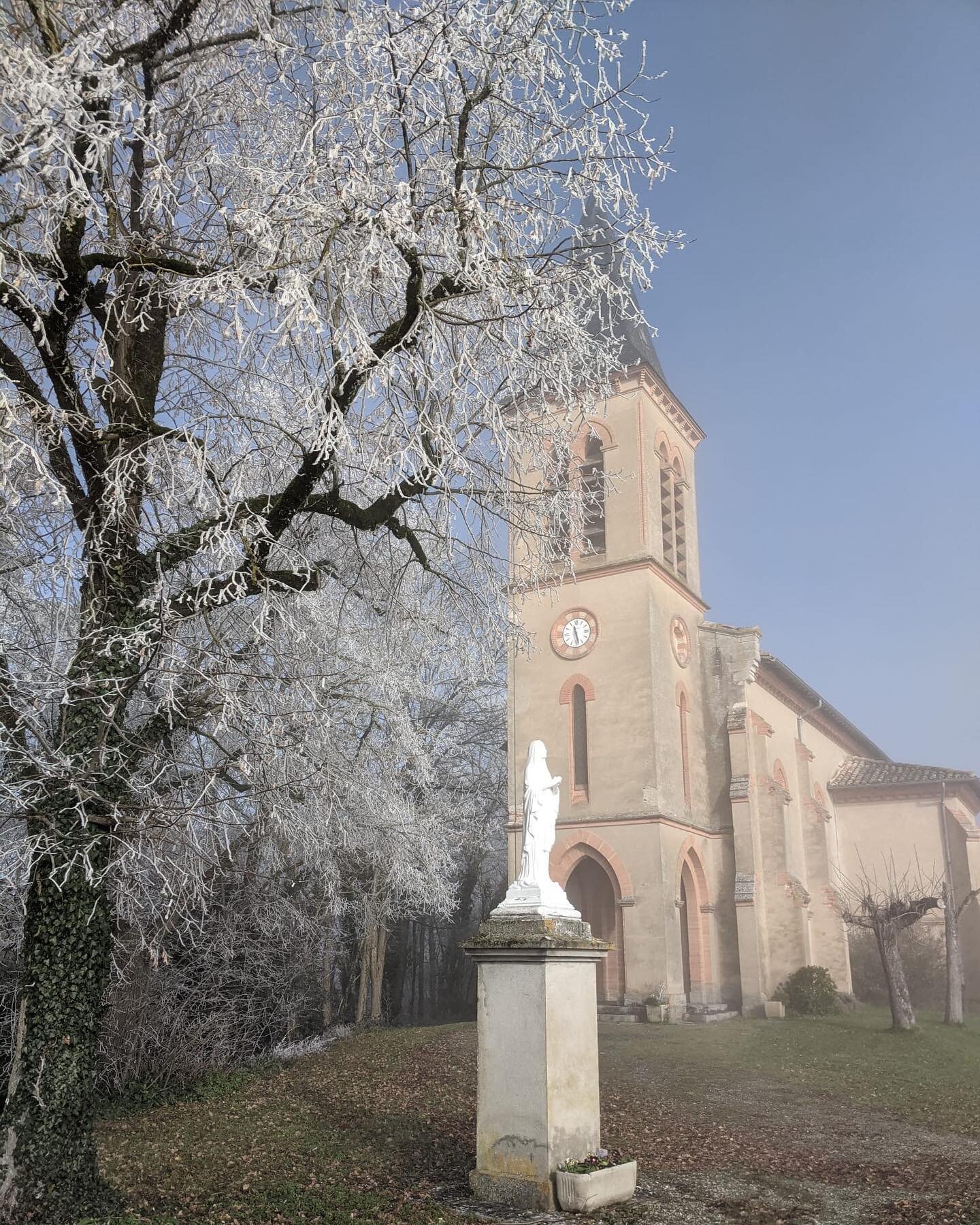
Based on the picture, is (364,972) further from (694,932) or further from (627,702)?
(627,702)

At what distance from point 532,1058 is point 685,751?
1776 centimetres

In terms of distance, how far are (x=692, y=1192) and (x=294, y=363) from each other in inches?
286

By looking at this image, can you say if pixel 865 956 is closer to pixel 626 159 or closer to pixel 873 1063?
pixel 873 1063

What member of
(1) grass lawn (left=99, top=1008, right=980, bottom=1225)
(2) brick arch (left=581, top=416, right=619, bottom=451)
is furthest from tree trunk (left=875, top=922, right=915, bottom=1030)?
(2) brick arch (left=581, top=416, right=619, bottom=451)

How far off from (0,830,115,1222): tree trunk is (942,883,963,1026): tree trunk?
21261mm

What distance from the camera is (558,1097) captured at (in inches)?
267

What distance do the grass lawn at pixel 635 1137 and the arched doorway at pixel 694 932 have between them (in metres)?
5.10

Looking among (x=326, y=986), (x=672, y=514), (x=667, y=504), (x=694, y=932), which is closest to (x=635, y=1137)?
(x=326, y=986)

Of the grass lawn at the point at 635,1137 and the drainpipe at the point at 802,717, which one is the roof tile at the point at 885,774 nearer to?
the drainpipe at the point at 802,717

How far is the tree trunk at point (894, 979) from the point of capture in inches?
779

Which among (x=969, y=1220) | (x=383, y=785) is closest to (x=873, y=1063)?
(x=383, y=785)

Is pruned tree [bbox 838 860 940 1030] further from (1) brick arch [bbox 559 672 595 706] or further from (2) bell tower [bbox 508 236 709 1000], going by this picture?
(1) brick arch [bbox 559 672 595 706]

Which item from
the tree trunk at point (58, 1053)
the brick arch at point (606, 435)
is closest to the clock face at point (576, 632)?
the brick arch at point (606, 435)

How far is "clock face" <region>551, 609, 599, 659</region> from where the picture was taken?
78.3 feet
